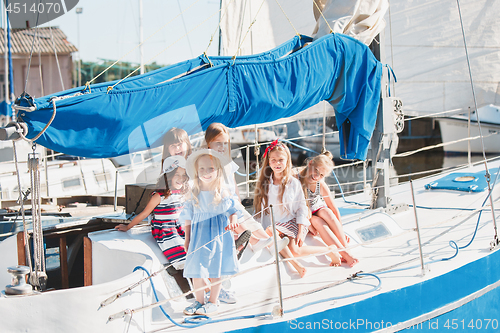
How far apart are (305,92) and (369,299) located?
169cm

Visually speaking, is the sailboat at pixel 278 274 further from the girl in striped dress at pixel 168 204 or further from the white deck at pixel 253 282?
the girl in striped dress at pixel 168 204

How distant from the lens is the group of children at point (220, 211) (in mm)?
2641

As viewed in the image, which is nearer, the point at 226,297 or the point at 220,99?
the point at 226,297

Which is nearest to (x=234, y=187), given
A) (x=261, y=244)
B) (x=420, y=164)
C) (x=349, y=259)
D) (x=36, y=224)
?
(x=261, y=244)

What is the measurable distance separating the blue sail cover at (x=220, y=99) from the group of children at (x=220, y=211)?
188 mm

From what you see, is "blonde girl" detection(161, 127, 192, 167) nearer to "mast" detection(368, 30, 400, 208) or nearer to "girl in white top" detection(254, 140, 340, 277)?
"girl in white top" detection(254, 140, 340, 277)

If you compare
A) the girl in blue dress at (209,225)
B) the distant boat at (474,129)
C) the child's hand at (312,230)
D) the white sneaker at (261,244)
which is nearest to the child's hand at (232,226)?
the girl in blue dress at (209,225)

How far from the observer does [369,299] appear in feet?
9.07

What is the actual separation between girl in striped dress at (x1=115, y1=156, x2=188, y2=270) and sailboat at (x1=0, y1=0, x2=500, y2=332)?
0.13 metres

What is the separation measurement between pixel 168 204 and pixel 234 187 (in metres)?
0.48

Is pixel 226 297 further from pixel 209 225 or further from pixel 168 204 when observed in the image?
pixel 168 204

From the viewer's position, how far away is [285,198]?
336cm


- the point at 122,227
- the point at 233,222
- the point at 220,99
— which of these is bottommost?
the point at 122,227

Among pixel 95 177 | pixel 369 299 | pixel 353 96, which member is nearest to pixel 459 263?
pixel 369 299
